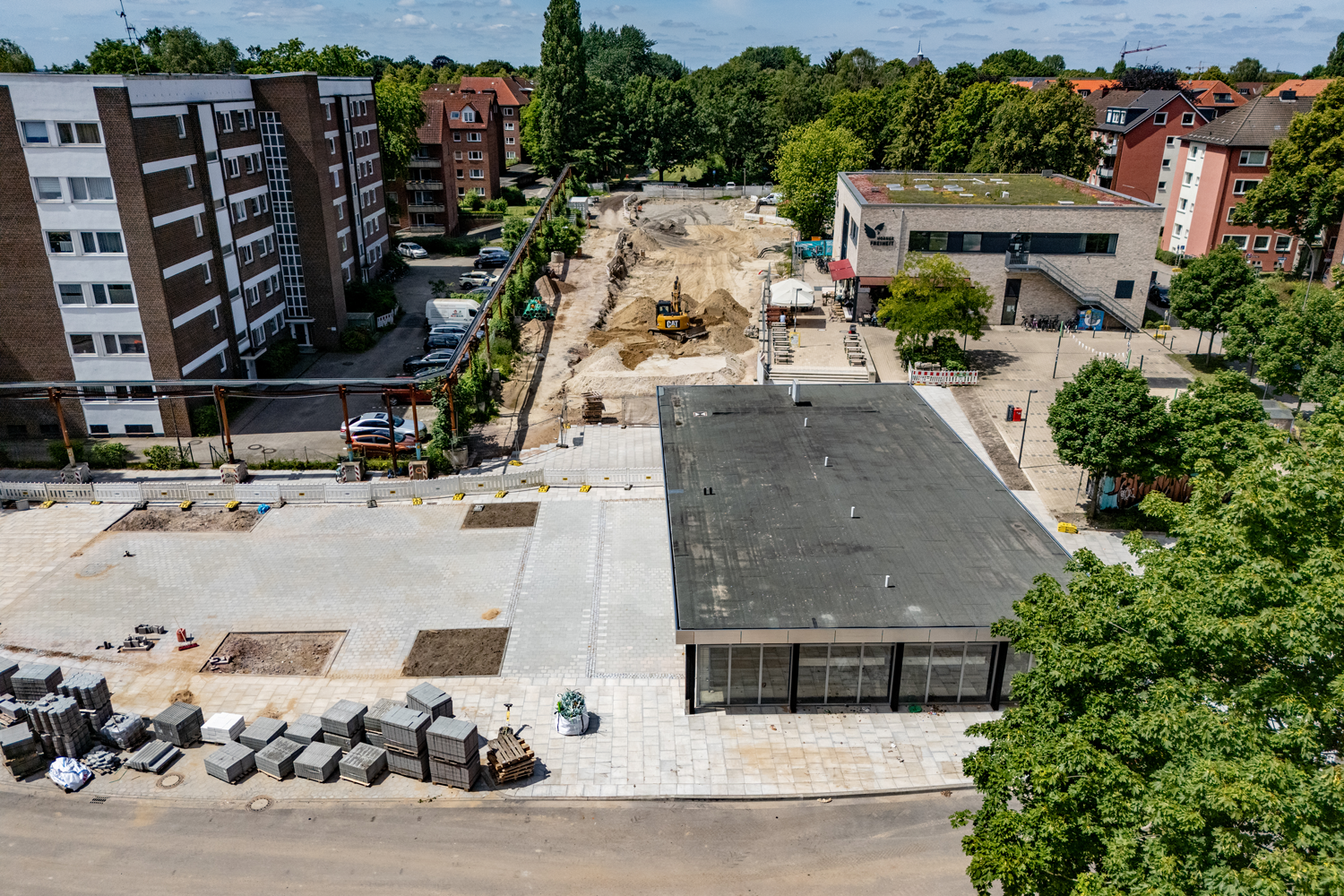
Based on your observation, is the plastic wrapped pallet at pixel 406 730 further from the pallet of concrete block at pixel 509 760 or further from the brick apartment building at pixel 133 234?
the brick apartment building at pixel 133 234

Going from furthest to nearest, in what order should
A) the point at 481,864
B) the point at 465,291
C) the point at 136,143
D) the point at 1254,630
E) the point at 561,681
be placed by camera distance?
the point at 465,291 → the point at 136,143 → the point at 561,681 → the point at 481,864 → the point at 1254,630

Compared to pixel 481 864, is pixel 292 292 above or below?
above

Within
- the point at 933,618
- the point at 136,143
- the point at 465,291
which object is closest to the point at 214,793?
the point at 933,618

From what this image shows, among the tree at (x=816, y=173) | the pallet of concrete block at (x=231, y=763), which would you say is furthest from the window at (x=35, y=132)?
the tree at (x=816, y=173)

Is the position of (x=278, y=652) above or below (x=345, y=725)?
below

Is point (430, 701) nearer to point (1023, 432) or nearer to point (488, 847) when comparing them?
point (488, 847)

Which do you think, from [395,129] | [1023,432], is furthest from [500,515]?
[395,129]

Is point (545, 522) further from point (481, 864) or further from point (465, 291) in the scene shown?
point (465, 291)
